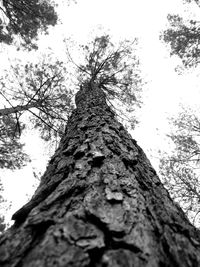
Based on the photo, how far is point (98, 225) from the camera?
881 millimetres

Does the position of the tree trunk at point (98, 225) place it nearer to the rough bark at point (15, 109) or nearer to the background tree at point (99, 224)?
the background tree at point (99, 224)

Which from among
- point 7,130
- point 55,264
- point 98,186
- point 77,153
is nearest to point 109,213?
point 98,186

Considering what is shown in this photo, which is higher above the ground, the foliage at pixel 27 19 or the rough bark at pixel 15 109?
the foliage at pixel 27 19

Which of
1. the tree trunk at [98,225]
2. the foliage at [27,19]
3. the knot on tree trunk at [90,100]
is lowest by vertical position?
the tree trunk at [98,225]

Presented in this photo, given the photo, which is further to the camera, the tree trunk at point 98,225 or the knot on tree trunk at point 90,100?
the knot on tree trunk at point 90,100

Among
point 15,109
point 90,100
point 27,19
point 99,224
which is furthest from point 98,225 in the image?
point 27,19

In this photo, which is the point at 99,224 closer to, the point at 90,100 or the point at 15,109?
the point at 90,100

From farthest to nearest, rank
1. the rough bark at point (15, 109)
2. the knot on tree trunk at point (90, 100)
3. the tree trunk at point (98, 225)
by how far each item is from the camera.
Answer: the rough bark at point (15, 109) < the knot on tree trunk at point (90, 100) < the tree trunk at point (98, 225)

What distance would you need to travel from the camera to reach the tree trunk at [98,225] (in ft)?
2.40

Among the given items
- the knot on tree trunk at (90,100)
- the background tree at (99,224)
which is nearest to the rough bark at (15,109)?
the knot on tree trunk at (90,100)

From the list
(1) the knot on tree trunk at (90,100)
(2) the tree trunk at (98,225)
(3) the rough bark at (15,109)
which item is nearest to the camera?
(2) the tree trunk at (98,225)

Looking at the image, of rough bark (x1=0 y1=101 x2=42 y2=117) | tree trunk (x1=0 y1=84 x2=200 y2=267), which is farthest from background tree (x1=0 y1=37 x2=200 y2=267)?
rough bark (x1=0 y1=101 x2=42 y2=117)

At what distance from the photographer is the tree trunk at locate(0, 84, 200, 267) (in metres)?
0.73

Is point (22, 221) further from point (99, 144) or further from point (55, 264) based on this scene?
point (99, 144)
